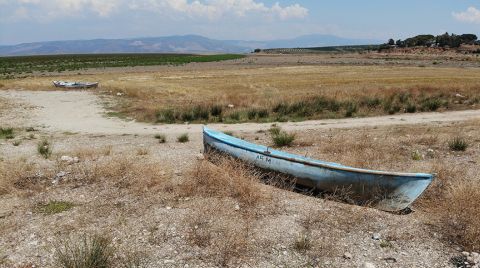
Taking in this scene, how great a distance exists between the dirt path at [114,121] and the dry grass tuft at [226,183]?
10.2 meters

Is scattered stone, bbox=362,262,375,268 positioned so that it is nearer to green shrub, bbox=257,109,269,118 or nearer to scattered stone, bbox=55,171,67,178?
scattered stone, bbox=55,171,67,178

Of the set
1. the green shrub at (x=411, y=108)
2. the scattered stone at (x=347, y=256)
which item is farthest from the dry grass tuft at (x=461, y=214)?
Answer: the green shrub at (x=411, y=108)

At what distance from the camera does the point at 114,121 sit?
2552 cm

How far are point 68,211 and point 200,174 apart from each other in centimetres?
335

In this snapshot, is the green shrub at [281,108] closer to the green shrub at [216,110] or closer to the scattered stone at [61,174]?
the green shrub at [216,110]

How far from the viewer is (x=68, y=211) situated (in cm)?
1016

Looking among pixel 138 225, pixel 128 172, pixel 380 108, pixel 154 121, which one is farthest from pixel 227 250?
pixel 380 108

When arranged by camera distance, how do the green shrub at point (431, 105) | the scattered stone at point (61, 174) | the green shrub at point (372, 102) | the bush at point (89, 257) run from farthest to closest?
the green shrub at point (372, 102), the green shrub at point (431, 105), the scattered stone at point (61, 174), the bush at point (89, 257)

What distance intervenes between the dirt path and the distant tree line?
403 ft

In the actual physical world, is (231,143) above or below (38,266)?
above

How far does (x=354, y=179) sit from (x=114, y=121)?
1826 centimetres

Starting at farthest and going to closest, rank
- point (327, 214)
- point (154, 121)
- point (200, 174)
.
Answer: point (154, 121) < point (200, 174) < point (327, 214)

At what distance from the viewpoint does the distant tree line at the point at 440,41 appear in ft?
448

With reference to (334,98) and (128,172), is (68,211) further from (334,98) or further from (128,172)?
(334,98)
